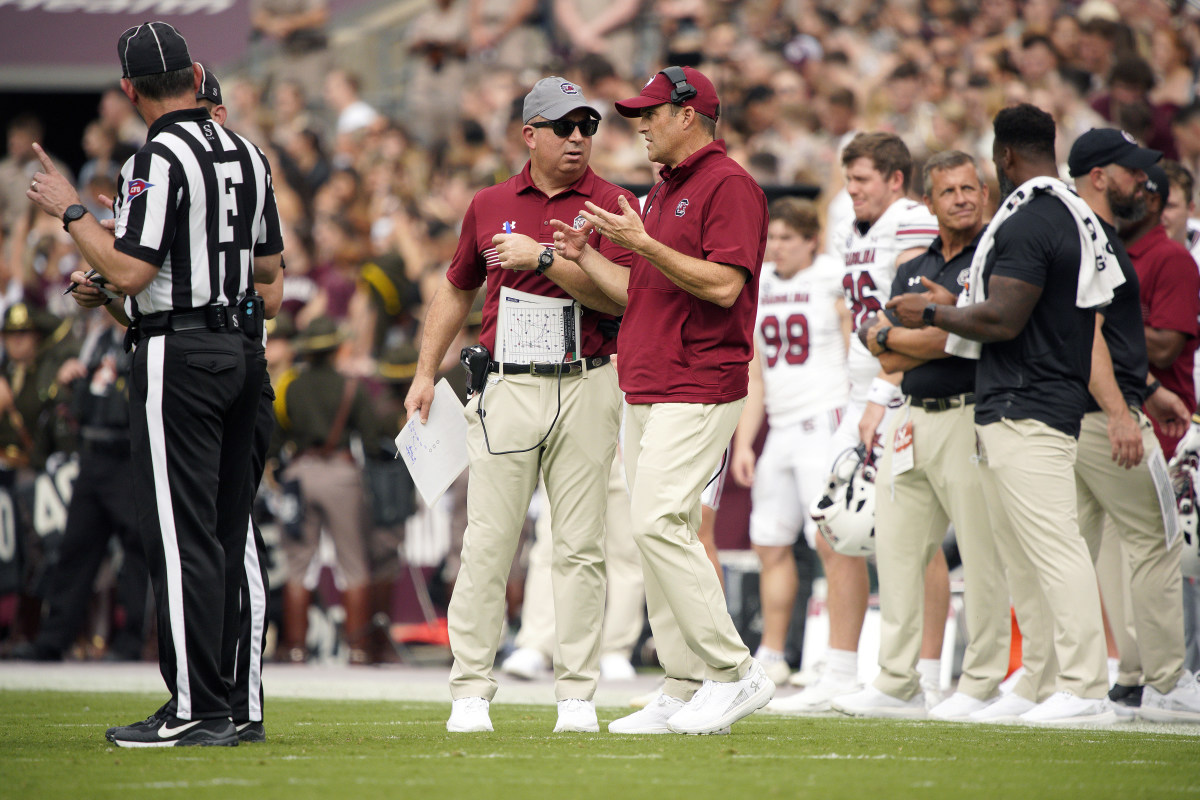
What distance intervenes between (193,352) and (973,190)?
349 centimetres

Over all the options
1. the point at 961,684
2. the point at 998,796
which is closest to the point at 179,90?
the point at 998,796

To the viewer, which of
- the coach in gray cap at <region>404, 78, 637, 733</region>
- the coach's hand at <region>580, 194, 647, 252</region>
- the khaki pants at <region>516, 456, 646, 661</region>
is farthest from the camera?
the khaki pants at <region>516, 456, 646, 661</region>

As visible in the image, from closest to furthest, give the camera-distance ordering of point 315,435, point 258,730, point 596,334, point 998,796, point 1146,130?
point 998,796, point 258,730, point 596,334, point 1146,130, point 315,435

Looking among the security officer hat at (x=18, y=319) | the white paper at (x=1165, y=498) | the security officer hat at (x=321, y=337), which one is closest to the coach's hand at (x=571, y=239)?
the white paper at (x=1165, y=498)

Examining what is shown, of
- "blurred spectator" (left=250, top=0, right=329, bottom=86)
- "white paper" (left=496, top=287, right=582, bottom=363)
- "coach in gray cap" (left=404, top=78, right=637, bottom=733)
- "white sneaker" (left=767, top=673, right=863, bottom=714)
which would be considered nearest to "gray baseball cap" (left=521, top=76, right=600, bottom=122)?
A: "coach in gray cap" (left=404, top=78, right=637, bottom=733)

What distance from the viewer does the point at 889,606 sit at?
22.5ft

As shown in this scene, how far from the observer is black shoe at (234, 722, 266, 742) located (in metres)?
5.37

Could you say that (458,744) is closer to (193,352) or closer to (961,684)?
(193,352)

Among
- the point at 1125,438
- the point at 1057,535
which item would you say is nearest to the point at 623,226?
the point at 1057,535

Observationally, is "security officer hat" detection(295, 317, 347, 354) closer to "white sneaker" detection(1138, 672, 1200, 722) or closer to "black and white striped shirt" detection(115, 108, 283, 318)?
"black and white striped shirt" detection(115, 108, 283, 318)

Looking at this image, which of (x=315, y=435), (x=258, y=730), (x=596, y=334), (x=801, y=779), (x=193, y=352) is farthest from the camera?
(x=315, y=435)

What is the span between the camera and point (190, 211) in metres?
5.13

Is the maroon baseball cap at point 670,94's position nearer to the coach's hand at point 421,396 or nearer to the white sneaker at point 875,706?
the coach's hand at point 421,396

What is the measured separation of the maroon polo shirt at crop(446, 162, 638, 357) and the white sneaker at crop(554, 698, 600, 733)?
52.4 inches
